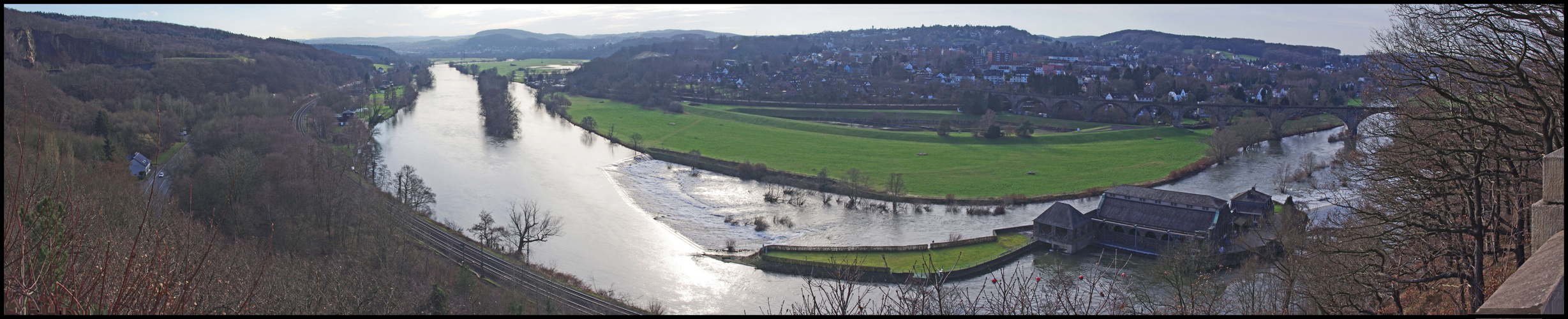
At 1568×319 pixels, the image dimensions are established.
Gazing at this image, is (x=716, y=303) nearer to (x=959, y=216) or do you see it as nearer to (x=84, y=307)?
(x=959, y=216)

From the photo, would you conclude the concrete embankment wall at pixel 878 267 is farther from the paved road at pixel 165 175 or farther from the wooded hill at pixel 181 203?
the paved road at pixel 165 175

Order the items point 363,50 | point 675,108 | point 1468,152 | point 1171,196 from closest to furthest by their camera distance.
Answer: point 1468,152, point 1171,196, point 675,108, point 363,50

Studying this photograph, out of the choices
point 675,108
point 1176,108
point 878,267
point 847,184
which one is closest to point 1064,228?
point 878,267

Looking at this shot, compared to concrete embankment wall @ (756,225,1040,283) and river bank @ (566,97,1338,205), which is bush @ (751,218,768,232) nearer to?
concrete embankment wall @ (756,225,1040,283)

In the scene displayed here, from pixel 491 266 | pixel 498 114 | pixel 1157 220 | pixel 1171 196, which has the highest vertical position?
pixel 498 114

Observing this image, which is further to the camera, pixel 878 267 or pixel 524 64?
pixel 524 64

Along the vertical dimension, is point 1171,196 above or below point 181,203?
above

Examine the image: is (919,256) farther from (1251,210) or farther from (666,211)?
(1251,210)
